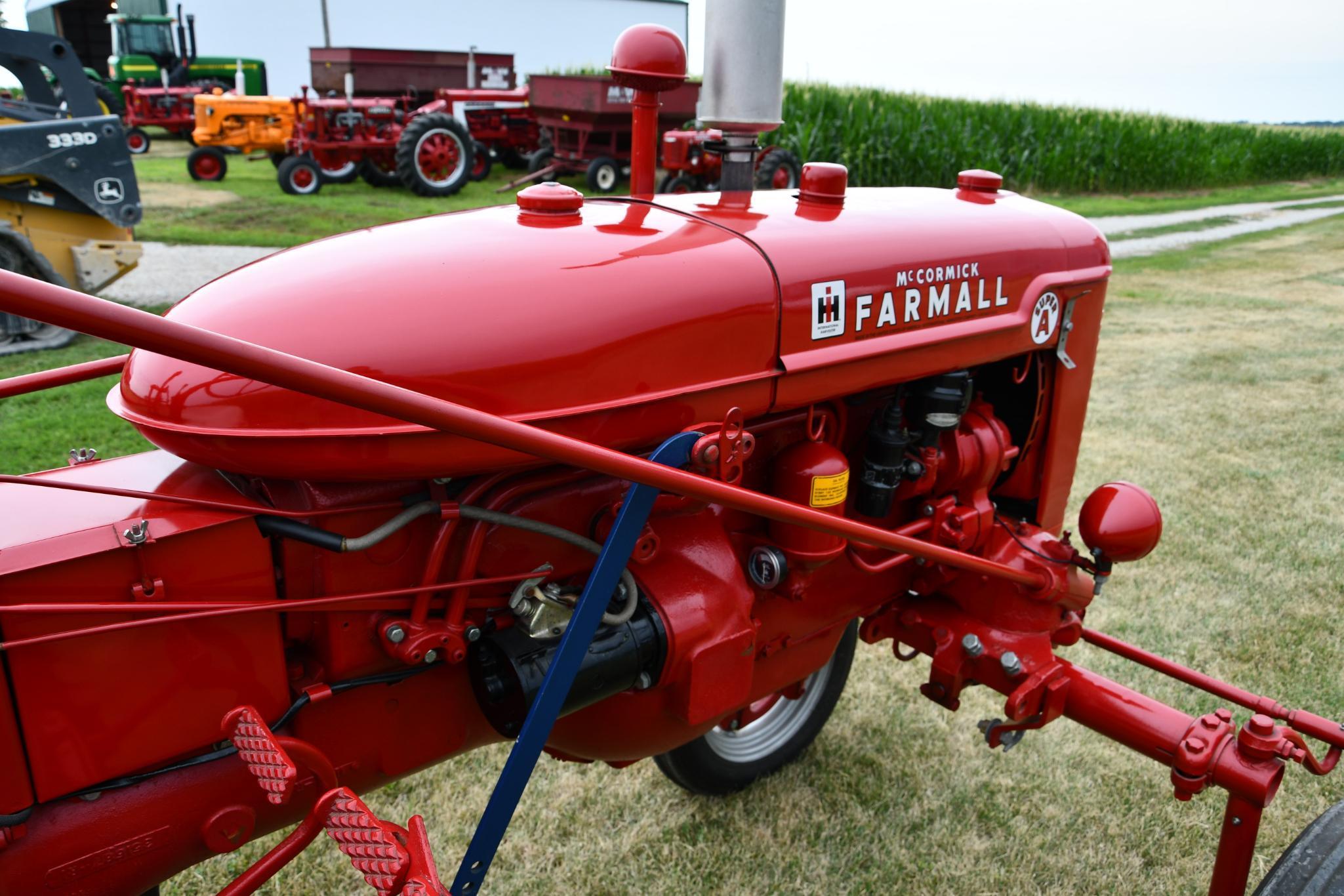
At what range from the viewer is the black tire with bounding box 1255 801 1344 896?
1747 millimetres

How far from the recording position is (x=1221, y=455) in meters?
4.96

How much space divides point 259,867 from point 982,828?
1849 mm

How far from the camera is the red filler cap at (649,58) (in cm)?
187

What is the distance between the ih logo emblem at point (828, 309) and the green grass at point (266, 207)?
6.33 meters

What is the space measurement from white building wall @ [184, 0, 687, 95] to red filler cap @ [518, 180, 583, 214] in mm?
21204

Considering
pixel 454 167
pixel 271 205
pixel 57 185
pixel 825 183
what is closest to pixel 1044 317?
pixel 825 183

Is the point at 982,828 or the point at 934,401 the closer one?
the point at 934,401

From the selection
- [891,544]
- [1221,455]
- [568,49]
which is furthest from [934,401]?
[568,49]

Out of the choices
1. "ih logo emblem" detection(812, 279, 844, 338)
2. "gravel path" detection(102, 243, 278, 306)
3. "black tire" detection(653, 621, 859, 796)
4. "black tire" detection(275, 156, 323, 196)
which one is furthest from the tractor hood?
"black tire" detection(275, 156, 323, 196)

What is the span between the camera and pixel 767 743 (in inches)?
106

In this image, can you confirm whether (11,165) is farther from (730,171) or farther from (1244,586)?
(1244,586)

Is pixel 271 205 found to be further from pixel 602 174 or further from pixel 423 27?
pixel 423 27

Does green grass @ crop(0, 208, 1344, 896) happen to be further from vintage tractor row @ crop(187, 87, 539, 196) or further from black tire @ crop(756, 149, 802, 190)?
black tire @ crop(756, 149, 802, 190)

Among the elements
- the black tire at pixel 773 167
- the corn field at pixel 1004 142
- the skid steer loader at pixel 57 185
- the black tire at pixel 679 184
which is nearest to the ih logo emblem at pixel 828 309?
the skid steer loader at pixel 57 185
